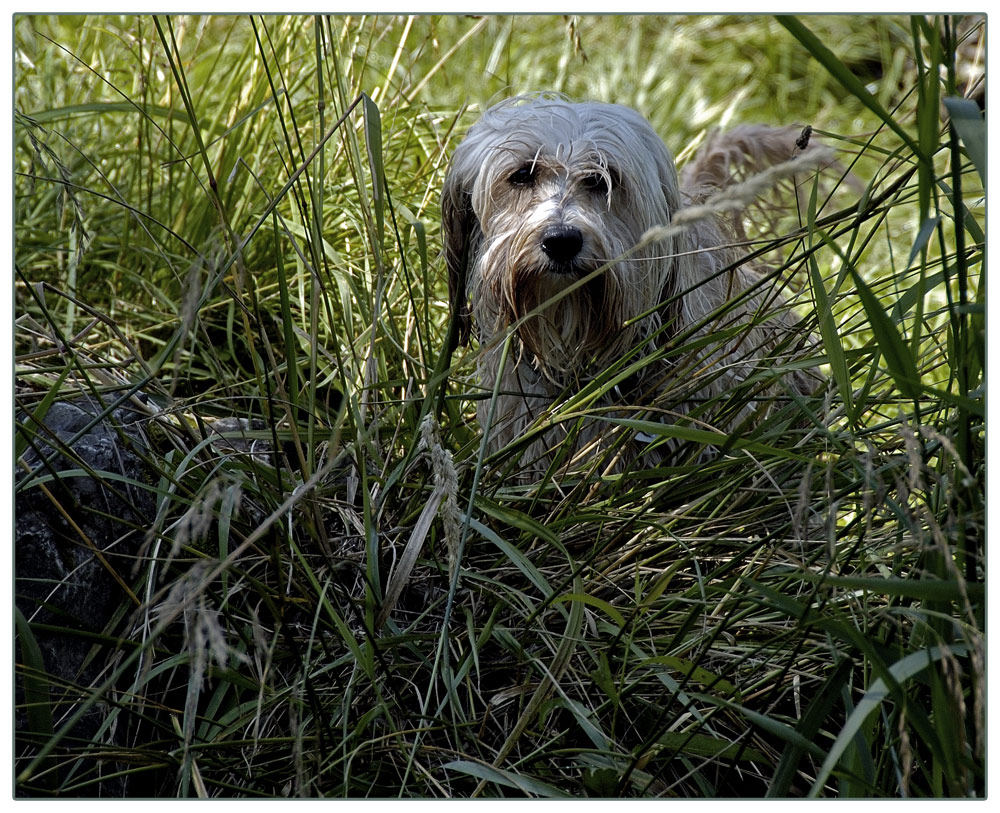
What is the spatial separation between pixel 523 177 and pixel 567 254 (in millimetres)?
281

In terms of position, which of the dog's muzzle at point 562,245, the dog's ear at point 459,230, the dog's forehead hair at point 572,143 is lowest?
the dog's muzzle at point 562,245

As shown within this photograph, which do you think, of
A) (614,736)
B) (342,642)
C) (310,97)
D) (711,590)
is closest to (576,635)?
(614,736)

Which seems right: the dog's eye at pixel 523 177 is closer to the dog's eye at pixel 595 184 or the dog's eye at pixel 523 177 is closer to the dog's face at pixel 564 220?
the dog's face at pixel 564 220

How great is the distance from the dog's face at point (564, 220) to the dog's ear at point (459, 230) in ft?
0.05

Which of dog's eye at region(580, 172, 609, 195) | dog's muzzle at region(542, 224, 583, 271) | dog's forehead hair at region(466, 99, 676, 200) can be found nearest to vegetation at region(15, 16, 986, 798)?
dog's muzzle at region(542, 224, 583, 271)

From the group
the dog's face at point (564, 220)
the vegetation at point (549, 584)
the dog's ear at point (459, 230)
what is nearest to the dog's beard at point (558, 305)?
the dog's face at point (564, 220)

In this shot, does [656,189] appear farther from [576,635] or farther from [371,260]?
[576,635]

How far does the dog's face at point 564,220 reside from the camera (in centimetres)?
224

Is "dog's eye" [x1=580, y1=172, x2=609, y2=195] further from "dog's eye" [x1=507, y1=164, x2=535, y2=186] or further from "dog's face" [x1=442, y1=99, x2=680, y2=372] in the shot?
"dog's eye" [x1=507, y1=164, x2=535, y2=186]

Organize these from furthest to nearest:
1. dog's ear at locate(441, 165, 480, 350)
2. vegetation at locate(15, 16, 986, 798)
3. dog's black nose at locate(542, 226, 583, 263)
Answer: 1. dog's ear at locate(441, 165, 480, 350)
2. dog's black nose at locate(542, 226, 583, 263)
3. vegetation at locate(15, 16, 986, 798)

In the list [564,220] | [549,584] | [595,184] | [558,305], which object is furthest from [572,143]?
[549,584]

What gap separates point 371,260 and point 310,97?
65 centimetres

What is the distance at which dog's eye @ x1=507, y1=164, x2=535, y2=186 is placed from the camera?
2.39 metres

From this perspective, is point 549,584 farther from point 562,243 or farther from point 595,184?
point 595,184
